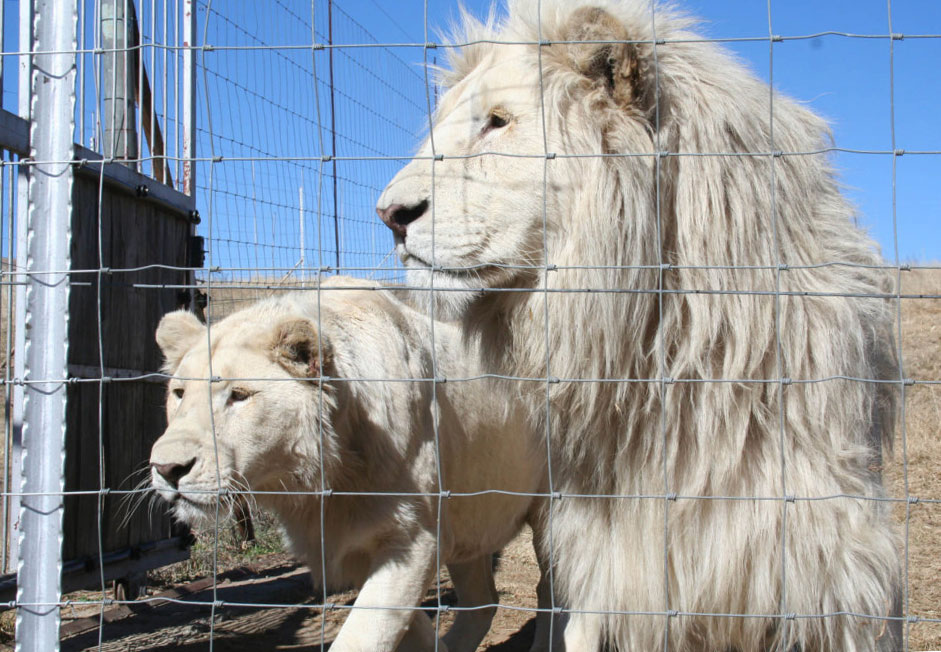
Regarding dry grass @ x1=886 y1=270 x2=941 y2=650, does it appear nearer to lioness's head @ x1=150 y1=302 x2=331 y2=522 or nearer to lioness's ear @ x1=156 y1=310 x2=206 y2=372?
lioness's head @ x1=150 y1=302 x2=331 y2=522

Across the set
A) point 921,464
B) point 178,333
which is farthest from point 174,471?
point 921,464

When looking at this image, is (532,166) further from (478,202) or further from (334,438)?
(334,438)

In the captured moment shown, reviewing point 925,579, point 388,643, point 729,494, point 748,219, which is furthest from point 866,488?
point 925,579

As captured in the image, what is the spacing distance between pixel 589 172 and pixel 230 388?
5.84 ft

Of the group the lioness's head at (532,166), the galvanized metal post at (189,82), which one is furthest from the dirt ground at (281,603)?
the galvanized metal post at (189,82)

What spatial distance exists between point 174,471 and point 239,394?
412mm

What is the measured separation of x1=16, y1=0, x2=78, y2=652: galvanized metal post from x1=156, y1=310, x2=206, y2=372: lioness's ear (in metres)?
0.91

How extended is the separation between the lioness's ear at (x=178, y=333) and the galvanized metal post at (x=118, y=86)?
32.8 inches

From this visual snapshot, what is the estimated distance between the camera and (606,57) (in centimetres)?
260

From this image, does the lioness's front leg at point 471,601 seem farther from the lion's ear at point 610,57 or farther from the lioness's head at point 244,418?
the lion's ear at point 610,57

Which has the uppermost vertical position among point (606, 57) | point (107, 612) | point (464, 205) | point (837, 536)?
point (606, 57)

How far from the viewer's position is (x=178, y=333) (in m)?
3.96

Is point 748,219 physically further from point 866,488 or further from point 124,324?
point 124,324

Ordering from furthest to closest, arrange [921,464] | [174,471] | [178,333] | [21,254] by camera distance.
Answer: [921,464]
[178,333]
[21,254]
[174,471]
